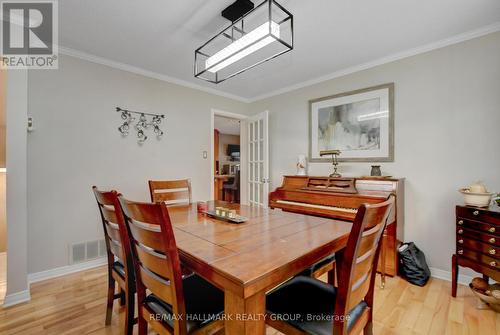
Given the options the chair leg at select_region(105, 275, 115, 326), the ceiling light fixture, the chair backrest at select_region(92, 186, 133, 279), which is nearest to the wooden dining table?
the chair backrest at select_region(92, 186, 133, 279)

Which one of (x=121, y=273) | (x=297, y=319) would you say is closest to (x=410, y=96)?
(x=297, y=319)

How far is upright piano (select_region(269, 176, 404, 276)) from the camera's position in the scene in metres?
2.38

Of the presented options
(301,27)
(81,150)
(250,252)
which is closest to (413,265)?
(250,252)

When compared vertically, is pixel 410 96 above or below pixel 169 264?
above

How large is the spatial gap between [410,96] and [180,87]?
2951mm

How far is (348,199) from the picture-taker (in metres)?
2.49

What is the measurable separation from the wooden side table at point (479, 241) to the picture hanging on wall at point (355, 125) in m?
0.93

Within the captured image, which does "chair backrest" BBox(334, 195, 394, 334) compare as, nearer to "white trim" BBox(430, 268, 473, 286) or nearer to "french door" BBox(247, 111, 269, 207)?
"white trim" BBox(430, 268, 473, 286)

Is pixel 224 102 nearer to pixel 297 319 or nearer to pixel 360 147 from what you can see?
A: pixel 360 147

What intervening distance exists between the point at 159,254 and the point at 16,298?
1945 millimetres

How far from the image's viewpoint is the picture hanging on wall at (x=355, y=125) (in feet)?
9.02

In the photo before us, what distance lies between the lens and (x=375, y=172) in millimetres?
2680

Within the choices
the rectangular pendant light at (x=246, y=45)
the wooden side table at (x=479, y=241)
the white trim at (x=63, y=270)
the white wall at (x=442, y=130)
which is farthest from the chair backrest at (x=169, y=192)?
the wooden side table at (x=479, y=241)

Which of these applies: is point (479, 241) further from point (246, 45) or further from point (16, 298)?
point (16, 298)
